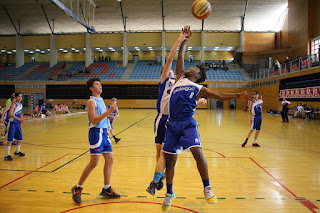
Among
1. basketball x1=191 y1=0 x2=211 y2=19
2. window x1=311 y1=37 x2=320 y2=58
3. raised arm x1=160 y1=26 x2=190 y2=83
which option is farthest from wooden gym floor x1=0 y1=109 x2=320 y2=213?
window x1=311 y1=37 x2=320 y2=58

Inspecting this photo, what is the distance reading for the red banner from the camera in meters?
16.1

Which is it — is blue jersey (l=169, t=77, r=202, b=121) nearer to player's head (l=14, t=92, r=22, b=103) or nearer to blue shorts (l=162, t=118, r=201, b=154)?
blue shorts (l=162, t=118, r=201, b=154)

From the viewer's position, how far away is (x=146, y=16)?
100ft

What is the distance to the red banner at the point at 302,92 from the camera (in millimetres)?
16147

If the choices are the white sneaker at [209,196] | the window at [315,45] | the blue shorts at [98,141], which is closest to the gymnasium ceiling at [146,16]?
the window at [315,45]

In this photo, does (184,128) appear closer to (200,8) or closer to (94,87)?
(94,87)

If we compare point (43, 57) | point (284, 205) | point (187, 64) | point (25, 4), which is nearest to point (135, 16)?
point (187, 64)

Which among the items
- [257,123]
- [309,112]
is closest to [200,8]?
[257,123]

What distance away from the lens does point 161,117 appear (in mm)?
3803

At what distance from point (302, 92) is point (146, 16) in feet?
68.5

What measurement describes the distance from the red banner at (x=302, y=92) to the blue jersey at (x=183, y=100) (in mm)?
16341

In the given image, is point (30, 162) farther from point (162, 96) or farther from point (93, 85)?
point (162, 96)

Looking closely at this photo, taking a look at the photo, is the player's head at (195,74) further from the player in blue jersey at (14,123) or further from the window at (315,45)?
the window at (315,45)

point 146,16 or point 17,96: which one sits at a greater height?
point 146,16
